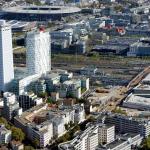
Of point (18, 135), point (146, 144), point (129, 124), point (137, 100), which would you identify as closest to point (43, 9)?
point (137, 100)

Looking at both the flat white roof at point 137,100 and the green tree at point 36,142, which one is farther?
the flat white roof at point 137,100

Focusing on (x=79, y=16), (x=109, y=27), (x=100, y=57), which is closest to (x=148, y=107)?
(x=100, y=57)

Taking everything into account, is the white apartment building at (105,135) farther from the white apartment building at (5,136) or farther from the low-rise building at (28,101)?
the low-rise building at (28,101)

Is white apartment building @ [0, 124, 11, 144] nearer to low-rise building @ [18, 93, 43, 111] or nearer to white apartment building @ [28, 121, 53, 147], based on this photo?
white apartment building @ [28, 121, 53, 147]

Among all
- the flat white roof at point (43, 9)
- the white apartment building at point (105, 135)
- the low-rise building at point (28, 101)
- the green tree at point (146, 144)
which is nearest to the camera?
the green tree at point (146, 144)

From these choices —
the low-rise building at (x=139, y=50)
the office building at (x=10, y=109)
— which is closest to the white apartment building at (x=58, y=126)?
the office building at (x=10, y=109)

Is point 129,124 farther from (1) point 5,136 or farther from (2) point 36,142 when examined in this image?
(1) point 5,136

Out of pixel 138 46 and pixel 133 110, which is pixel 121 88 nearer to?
pixel 133 110
